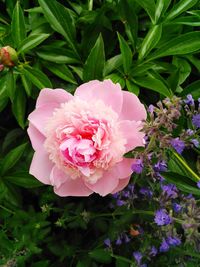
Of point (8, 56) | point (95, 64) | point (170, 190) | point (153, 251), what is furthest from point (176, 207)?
point (8, 56)

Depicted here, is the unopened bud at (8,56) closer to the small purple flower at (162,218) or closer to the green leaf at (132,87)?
the green leaf at (132,87)

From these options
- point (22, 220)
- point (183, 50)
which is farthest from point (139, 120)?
point (22, 220)

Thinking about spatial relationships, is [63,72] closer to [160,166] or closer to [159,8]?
[159,8]

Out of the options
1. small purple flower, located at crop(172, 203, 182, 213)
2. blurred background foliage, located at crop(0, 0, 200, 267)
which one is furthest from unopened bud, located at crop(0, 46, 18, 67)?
small purple flower, located at crop(172, 203, 182, 213)

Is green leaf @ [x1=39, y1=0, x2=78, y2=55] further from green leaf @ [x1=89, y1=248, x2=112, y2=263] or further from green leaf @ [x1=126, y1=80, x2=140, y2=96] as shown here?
green leaf @ [x1=89, y1=248, x2=112, y2=263]

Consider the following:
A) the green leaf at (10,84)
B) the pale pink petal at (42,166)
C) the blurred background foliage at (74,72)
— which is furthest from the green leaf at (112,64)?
the pale pink petal at (42,166)

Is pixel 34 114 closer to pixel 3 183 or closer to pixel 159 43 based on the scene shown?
pixel 3 183
